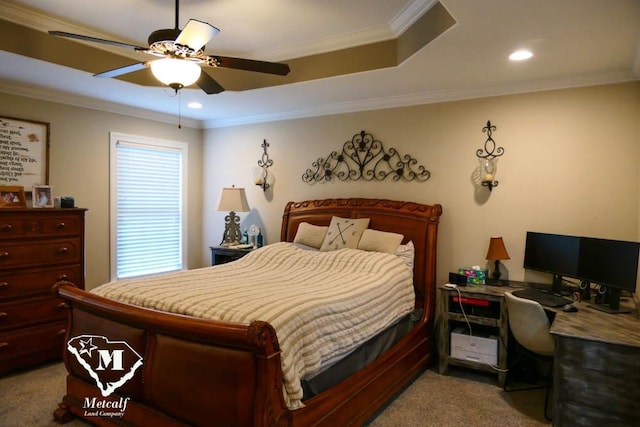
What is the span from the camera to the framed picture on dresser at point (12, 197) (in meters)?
3.38

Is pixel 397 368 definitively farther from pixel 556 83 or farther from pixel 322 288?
pixel 556 83

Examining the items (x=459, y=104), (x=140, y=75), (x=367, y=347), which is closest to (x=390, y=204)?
(x=459, y=104)

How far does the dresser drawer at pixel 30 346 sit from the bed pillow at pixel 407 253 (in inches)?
111

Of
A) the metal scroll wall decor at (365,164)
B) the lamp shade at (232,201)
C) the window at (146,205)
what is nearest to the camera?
the metal scroll wall decor at (365,164)

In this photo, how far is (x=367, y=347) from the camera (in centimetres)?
262

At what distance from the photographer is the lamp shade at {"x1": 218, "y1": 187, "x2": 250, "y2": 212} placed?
4.67 metres

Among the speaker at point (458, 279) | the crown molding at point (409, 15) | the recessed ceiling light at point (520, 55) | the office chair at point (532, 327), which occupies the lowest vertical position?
the office chair at point (532, 327)

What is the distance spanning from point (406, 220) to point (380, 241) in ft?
1.24

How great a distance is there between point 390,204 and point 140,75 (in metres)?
2.60

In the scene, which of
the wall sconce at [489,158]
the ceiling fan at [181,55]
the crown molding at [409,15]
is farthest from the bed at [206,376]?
the crown molding at [409,15]

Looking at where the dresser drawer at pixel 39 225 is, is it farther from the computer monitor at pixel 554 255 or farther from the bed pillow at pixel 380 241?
the computer monitor at pixel 554 255

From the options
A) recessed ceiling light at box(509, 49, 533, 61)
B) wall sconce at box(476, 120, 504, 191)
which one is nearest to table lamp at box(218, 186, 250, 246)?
wall sconce at box(476, 120, 504, 191)

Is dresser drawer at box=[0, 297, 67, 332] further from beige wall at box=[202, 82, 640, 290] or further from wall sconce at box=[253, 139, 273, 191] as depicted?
beige wall at box=[202, 82, 640, 290]

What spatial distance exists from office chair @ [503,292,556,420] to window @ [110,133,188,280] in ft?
12.7
